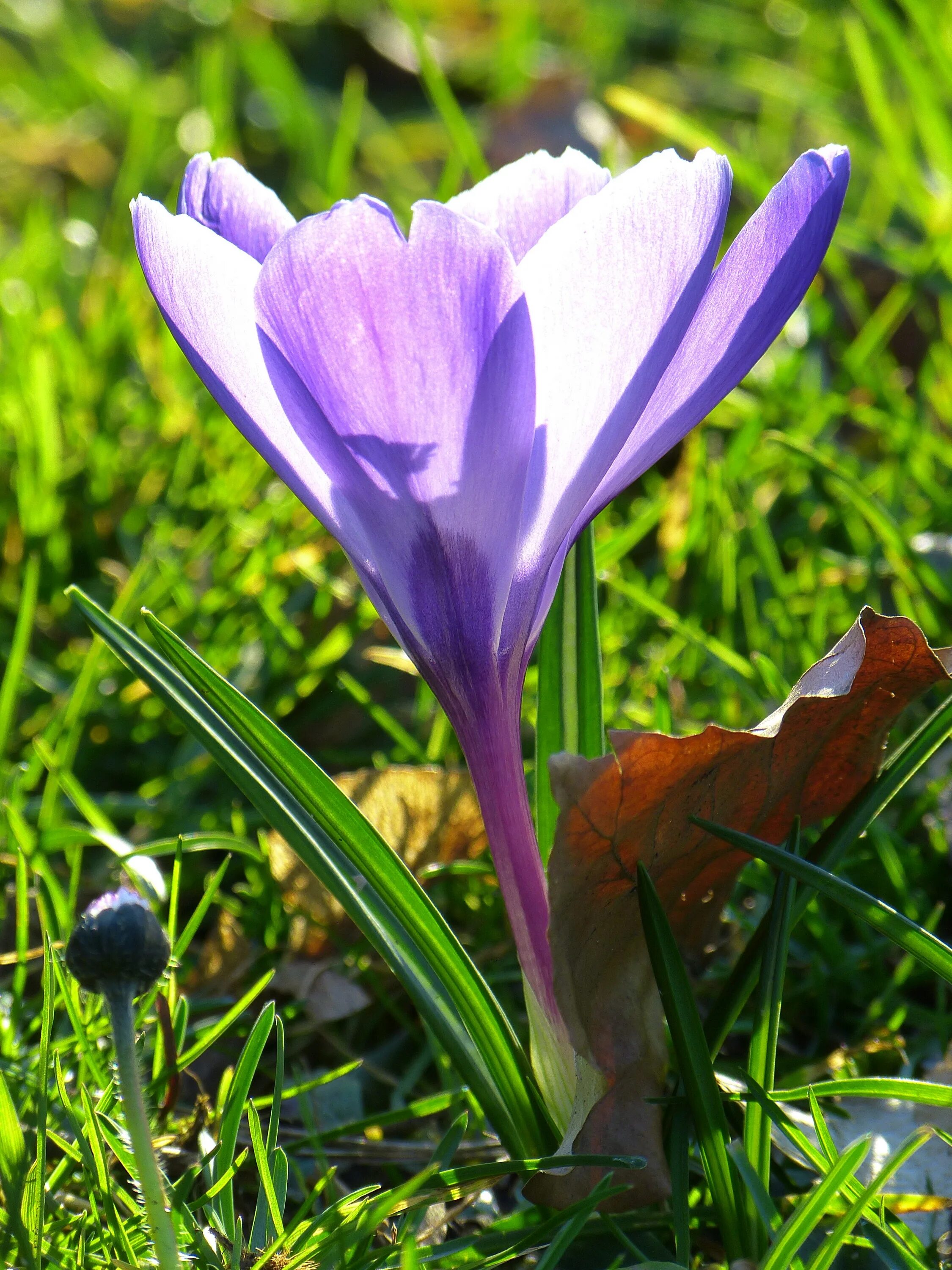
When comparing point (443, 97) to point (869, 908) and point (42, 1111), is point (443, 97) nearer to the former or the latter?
point (869, 908)

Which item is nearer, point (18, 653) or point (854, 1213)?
point (854, 1213)

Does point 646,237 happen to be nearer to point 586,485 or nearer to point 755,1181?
point 586,485

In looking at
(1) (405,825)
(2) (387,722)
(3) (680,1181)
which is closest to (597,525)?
(2) (387,722)

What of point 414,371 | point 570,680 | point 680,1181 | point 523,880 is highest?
point 414,371

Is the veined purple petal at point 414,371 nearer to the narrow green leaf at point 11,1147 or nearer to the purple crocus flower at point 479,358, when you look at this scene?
the purple crocus flower at point 479,358

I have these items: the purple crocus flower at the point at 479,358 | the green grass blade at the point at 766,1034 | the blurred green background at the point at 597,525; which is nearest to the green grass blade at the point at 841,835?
the green grass blade at the point at 766,1034

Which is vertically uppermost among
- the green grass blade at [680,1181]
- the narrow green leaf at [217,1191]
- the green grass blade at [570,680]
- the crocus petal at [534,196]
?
the crocus petal at [534,196]

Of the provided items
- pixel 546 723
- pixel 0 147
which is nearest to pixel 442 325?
pixel 546 723

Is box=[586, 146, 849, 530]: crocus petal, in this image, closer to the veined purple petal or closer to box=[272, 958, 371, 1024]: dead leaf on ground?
the veined purple petal
